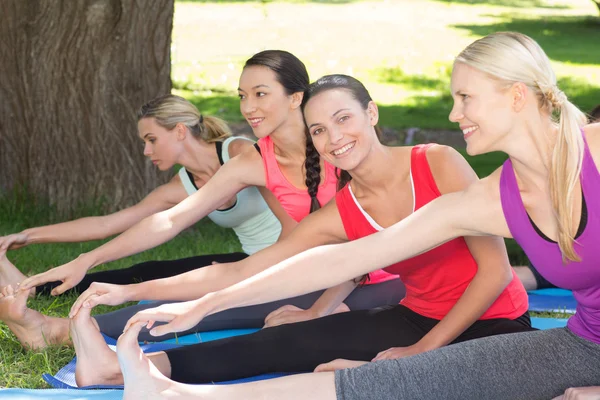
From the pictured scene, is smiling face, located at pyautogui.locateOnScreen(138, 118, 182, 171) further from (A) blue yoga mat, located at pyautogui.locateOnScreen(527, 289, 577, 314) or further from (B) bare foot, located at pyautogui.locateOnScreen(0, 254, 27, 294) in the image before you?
(A) blue yoga mat, located at pyautogui.locateOnScreen(527, 289, 577, 314)

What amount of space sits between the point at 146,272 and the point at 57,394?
1.31 meters

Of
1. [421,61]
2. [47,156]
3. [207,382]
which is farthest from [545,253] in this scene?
[421,61]

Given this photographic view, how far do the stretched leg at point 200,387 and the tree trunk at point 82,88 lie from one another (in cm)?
336

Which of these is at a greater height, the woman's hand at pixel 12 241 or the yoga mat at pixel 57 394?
the woman's hand at pixel 12 241

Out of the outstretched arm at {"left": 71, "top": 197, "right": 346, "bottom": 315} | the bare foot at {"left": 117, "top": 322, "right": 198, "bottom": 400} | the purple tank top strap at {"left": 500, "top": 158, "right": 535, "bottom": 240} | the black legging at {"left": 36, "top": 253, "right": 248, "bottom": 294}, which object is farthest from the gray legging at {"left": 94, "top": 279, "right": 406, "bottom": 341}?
the purple tank top strap at {"left": 500, "top": 158, "right": 535, "bottom": 240}

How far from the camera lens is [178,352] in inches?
127

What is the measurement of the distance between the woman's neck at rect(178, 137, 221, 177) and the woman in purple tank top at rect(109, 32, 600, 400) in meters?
1.67


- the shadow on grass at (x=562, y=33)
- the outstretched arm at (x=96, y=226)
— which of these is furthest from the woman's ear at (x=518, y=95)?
the shadow on grass at (x=562, y=33)

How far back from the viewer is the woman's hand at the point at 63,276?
3273mm

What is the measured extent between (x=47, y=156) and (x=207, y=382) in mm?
3270

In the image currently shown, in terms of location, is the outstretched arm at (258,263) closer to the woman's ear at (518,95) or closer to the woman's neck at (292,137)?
the woman's neck at (292,137)

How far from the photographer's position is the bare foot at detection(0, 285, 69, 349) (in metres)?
3.54

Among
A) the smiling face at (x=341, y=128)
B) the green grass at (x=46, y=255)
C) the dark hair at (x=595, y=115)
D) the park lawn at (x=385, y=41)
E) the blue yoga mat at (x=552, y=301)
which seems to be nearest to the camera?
the smiling face at (x=341, y=128)

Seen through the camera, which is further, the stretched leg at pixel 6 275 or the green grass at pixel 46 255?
the stretched leg at pixel 6 275
